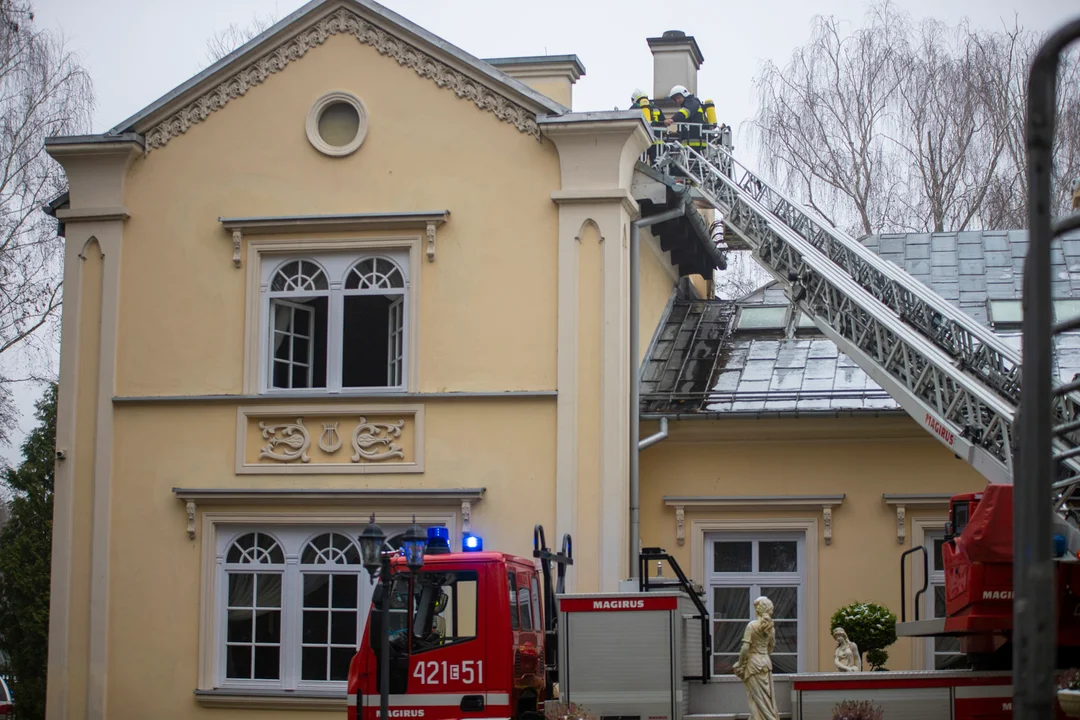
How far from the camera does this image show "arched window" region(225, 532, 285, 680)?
1698 cm

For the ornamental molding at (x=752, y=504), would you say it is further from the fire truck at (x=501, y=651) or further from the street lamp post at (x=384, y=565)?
the street lamp post at (x=384, y=565)

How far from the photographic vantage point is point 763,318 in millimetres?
20375

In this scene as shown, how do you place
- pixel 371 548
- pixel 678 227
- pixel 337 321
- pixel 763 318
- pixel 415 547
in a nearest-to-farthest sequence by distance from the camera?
pixel 371 548, pixel 415 547, pixel 337 321, pixel 763 318, pixel 678 227

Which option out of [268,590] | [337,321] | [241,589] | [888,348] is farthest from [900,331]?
[241,589]

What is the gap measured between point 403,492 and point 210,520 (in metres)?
2.40

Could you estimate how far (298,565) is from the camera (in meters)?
17.1

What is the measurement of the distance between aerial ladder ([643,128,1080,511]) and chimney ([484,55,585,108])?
8.12ft

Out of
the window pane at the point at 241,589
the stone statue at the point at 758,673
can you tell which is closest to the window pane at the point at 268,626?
the window pane at the point at 241,589

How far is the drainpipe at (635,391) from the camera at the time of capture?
16.8 meters

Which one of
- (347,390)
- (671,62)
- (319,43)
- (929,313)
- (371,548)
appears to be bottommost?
(371,548)

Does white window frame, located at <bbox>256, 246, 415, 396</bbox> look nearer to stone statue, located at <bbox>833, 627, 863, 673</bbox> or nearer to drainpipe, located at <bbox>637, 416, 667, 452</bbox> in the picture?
drainpipe, located at <bbox>637, 416, 667, 452</bbox>

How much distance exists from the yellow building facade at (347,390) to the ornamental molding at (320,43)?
0.11 ft

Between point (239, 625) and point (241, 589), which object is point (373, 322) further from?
point (239, 625)

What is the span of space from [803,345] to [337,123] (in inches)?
265
